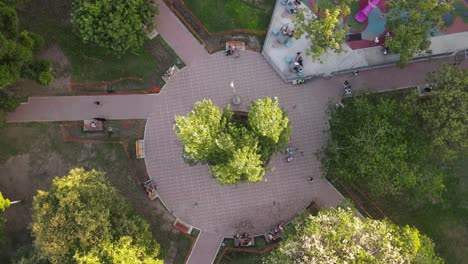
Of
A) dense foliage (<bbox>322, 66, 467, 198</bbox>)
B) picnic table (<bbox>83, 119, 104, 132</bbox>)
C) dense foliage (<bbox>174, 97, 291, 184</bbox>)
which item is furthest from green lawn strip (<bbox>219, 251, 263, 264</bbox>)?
picnic table (<bbox>83, 119, 104, 132</bbox>)

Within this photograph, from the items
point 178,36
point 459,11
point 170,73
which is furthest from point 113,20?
point 459,11

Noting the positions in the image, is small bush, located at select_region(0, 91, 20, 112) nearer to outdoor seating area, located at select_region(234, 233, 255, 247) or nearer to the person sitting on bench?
the person sitting on bench

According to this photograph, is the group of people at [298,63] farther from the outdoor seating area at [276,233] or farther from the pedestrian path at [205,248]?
the pedestrian path at [205,248]

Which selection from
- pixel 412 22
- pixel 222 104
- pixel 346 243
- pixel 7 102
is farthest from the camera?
pixel 222 104

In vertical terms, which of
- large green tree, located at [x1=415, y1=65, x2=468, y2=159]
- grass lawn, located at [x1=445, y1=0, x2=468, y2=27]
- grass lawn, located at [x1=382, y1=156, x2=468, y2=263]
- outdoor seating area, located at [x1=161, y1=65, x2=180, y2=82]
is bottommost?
grass lawn, located at [x1=382, y1=156, x2=468, y2=263]

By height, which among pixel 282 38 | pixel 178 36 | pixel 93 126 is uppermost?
pixel 282 38

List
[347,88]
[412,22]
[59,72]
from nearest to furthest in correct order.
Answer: [412,22]
[347,88]
[59,72]

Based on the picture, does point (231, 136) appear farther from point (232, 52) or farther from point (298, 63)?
point (298, 63)
